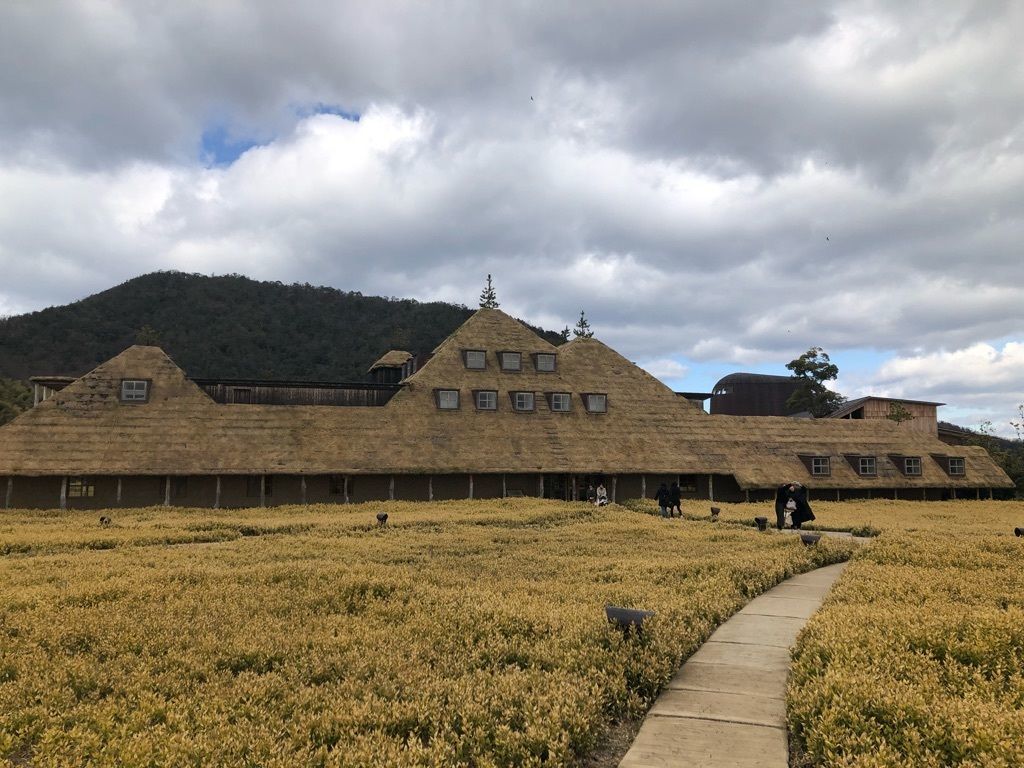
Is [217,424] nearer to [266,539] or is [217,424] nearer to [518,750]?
[266,539]

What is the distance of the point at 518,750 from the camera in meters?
6.67

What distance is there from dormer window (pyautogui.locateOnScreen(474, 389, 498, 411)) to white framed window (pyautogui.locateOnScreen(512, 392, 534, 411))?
1.27 metres

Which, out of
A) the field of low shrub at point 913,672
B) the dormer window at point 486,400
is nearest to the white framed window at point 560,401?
the dormer window at point 486,400

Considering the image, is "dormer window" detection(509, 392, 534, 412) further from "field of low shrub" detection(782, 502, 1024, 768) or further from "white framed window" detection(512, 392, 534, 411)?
"field of low shrub" detection(782, 502, 1024, 768)

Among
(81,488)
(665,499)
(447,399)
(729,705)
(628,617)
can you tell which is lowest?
(729,705)

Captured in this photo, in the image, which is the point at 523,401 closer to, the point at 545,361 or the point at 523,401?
the point at 523,401

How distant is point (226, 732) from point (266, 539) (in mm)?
16878

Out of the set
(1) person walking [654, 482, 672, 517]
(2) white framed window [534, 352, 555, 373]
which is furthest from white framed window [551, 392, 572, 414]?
(1) person walking [654, 482, 672, 517]

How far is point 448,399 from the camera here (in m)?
43.4

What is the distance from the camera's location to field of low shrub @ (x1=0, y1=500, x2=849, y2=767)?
23.3ft

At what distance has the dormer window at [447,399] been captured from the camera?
43.1 metres

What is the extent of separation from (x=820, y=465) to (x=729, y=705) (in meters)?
41.4

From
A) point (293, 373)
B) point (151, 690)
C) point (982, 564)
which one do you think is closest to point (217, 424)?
point (151, 690)

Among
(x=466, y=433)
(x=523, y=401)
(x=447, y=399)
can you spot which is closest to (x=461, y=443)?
(x=466, y=433)
